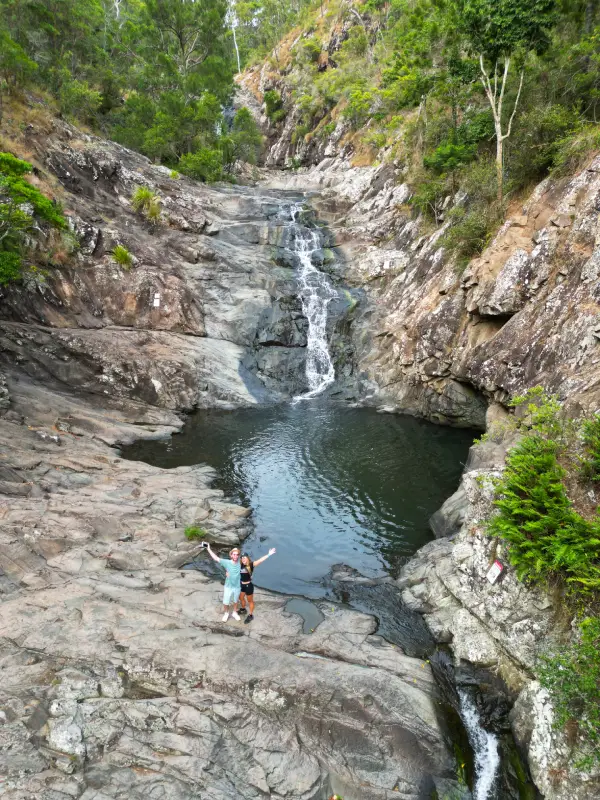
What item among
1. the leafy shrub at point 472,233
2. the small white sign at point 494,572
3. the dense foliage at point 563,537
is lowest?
the small white sign at point 494,572

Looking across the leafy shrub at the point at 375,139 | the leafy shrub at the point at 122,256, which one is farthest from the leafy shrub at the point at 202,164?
the leafy shrub at the point at 122,256

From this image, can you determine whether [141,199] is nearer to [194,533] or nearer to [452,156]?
[452,156]

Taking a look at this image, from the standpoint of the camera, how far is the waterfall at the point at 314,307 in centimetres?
3306

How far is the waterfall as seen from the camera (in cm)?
3306

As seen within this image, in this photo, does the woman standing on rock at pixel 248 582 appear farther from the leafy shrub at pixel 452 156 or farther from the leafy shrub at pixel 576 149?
the leafy shrub at pixel 452 156

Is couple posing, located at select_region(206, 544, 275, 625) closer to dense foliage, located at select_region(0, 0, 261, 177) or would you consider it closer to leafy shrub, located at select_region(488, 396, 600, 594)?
leafy shrub, located at select_region(488, 396, 600, 594)

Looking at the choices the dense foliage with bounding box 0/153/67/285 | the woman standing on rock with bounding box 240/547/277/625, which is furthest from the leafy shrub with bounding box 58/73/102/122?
the woman standing on rock with bounding box 240/547/277/625

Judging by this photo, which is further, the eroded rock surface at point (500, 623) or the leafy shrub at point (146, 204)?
the leafy shrub at point (146, 204)

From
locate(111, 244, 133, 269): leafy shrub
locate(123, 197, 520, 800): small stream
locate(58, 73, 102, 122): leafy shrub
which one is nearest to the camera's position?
locate(123, 197, 520, 800): small stream

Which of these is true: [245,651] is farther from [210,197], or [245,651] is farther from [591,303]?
[210,197]

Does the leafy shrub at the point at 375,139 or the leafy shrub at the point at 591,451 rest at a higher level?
the leafy shrub at the point at 375,139

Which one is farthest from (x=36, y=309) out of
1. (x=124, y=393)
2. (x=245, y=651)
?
(x=245, y=651)

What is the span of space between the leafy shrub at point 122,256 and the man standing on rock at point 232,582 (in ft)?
86.0

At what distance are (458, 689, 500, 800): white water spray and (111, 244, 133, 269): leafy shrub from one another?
31291mm
